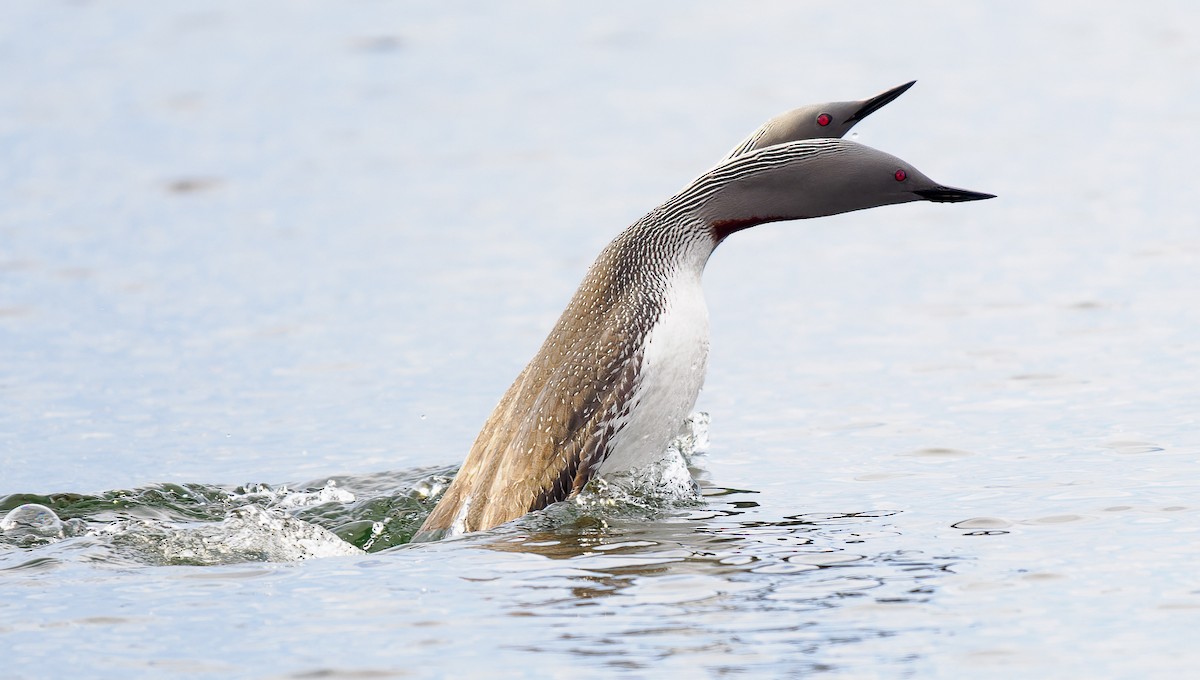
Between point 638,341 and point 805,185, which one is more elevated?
point 805,185

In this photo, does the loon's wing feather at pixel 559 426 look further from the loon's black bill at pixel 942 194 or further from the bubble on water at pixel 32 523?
the bubble on water at pixel 32 523

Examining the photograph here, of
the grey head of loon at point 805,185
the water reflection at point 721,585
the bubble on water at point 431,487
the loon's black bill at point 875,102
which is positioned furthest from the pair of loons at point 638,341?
the bubble on water at point 431,487

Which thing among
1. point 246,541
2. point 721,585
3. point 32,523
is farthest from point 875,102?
point 32,523

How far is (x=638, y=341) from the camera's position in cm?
748

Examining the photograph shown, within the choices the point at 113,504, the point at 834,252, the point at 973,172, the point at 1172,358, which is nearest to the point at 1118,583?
the point at 1172,358

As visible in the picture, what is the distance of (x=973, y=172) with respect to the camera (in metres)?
14.7

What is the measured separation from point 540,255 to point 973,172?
12.1ft

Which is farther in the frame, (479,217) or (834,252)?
(479,217)

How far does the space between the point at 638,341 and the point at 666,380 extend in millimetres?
195

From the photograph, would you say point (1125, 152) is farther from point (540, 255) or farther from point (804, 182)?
point (804, 182)

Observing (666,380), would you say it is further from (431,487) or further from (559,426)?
(431,487)

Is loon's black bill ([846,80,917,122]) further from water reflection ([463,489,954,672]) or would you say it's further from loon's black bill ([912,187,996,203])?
water reflection ([463,489,954,672])

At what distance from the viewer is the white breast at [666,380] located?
7488 mm

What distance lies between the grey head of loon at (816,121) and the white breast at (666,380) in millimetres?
1102
